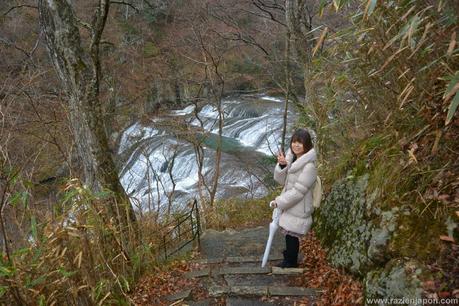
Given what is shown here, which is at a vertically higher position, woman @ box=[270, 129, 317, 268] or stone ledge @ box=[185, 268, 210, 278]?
woman @ box=[270, 129, 317, 268]

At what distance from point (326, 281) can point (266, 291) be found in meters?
0.54

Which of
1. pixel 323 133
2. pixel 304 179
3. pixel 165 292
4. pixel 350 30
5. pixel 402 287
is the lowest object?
pixel 165 292

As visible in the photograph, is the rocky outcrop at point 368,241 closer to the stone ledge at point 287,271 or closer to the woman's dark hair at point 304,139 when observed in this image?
the stone ledge at point 287,271

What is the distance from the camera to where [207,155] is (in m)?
15.3

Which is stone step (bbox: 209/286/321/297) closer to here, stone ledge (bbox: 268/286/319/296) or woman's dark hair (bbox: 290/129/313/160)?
stone ledge (bbox: 268/286/319/296)

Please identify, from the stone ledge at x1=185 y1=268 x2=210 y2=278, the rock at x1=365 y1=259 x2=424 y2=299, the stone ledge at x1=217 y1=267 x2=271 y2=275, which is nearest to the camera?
the rock at x1=365 y1=259 x2=424 y2=299

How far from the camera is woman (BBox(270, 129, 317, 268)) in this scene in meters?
3.93

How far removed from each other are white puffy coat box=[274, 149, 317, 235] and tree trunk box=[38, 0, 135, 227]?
7.05ft

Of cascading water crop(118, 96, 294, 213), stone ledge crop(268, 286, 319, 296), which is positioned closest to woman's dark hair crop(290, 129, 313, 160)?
stone ledge crop(268, 286, 319, 296)

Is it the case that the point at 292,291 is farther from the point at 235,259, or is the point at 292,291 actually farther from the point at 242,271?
the point at 235,259

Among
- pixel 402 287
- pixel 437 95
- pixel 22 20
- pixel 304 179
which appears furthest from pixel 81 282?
pixel 22 20

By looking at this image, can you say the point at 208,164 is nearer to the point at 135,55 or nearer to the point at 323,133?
the point at 135,55

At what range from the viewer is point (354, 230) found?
11.8 feet

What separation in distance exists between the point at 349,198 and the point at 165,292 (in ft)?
7.09
